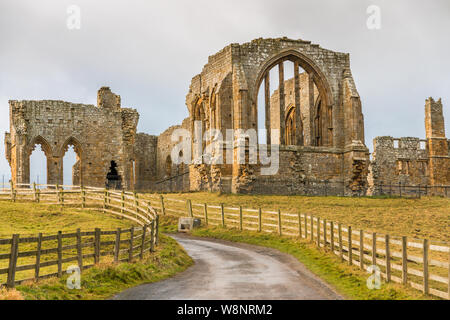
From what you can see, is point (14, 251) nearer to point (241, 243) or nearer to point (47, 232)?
point (47, 232)

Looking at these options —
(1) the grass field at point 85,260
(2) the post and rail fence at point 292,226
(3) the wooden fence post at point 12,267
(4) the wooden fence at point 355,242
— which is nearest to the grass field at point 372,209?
(2) the post and rail fence at point 292,226

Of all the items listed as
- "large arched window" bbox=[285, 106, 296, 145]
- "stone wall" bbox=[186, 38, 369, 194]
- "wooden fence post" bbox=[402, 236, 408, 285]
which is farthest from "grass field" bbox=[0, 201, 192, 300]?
"large arched window" bbox=[285, 106, 296, 145]

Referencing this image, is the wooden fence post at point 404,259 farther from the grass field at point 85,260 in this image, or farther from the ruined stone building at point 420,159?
the ruined stone building at point 420,159

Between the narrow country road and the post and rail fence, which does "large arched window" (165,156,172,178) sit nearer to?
the post and rail fence

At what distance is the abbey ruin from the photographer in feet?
121

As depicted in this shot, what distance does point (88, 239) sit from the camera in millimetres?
20500

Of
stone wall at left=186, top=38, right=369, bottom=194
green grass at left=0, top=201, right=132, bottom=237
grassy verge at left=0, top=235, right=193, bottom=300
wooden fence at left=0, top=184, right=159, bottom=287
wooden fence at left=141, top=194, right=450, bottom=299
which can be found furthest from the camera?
stone wall at left=186, top=38, right=369, bottom=194

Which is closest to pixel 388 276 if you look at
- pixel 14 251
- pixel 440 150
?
Result: pixel 14 251

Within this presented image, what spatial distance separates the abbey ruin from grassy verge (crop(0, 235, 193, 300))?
1828cm

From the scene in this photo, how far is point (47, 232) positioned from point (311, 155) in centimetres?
1990

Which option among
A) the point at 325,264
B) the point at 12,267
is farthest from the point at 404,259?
the point at 12,267

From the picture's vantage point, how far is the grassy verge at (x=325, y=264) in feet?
41.6

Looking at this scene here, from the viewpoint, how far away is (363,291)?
13.3 m

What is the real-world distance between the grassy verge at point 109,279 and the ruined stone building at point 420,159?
32174mm
